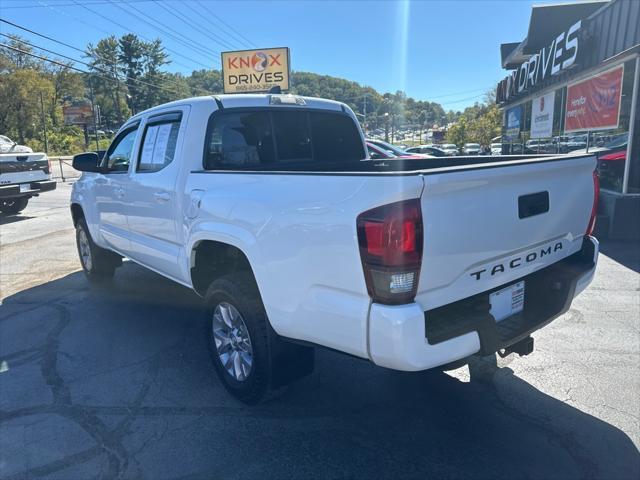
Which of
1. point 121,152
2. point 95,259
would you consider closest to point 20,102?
point 95,259

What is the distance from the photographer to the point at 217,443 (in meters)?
2.88

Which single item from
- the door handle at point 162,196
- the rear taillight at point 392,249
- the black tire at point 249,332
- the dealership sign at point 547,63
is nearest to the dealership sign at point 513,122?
the dealership sign at point 547,63

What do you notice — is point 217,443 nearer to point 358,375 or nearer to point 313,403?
point 313,403

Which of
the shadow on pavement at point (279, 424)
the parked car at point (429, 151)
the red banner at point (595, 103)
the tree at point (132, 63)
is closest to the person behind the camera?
the shadow on pavement at point (279, 424)

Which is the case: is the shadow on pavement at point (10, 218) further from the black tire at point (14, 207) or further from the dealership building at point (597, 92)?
the dealership building at point (597, 92)

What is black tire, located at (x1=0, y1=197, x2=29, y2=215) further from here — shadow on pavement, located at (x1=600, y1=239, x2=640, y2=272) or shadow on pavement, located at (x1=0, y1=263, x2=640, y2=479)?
shadow on pavement, located at (x1=600, y1=239, x2=640, y2=272)

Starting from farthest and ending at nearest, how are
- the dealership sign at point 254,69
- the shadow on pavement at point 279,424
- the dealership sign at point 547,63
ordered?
the dealership sign at point 254,69
the dealership sign at point 547,63
the shadow on pavement at point 279,424

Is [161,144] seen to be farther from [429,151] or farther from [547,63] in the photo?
[429,151]

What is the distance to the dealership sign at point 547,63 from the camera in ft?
34.0

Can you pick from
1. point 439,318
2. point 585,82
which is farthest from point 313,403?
point 585,82

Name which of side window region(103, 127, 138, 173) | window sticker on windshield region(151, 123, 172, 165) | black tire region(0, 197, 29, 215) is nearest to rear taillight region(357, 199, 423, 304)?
window sticker on windshield region(151, 123, 172, 165)

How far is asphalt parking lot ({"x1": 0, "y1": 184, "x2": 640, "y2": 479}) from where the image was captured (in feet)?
8.73

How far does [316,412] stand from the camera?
319 centimetres

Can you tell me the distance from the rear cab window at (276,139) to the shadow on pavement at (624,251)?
4.70m
